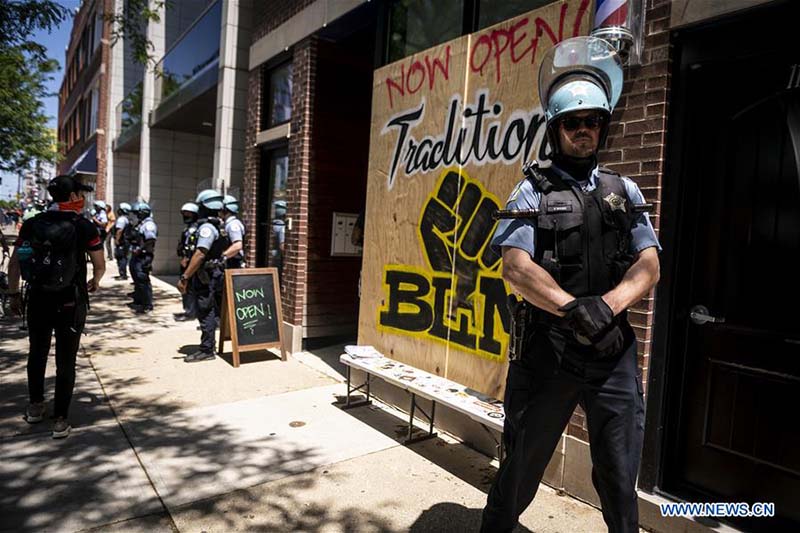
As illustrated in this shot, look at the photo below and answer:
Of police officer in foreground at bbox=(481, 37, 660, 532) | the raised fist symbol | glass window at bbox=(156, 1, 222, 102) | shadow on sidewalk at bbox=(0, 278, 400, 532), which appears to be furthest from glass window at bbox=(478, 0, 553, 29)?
glass window at bbox=(156, 1, 222, 102)

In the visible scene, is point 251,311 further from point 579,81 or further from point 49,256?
point 579,81

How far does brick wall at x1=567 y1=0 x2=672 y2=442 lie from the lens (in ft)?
10.3

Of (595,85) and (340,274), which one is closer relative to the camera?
(595,85)

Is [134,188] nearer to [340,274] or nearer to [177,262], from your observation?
[177,262]

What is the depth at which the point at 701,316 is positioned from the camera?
3133 mm

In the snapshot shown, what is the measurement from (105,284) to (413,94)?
1070cm

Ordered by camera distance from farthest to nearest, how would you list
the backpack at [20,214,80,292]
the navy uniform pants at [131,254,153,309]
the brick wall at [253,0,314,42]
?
the navy uniform pants at [131,254,153,309], the brick wall at [253,0,314,42], the backpack at [20,214,80,292]

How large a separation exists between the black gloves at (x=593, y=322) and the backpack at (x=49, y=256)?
3.69 meters

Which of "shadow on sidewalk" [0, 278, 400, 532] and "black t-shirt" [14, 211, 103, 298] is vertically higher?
"black t-shirt" [14, 211, 103, 298]

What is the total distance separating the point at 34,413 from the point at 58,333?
757 millimetres

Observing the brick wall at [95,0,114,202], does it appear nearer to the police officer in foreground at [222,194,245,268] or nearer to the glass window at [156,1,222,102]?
the glass window at [156,1,222,102]

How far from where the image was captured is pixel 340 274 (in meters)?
7.61

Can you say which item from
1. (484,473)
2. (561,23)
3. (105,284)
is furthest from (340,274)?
(105,284)

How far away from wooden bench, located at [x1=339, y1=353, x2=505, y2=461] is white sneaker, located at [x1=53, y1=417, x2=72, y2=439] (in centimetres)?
223
